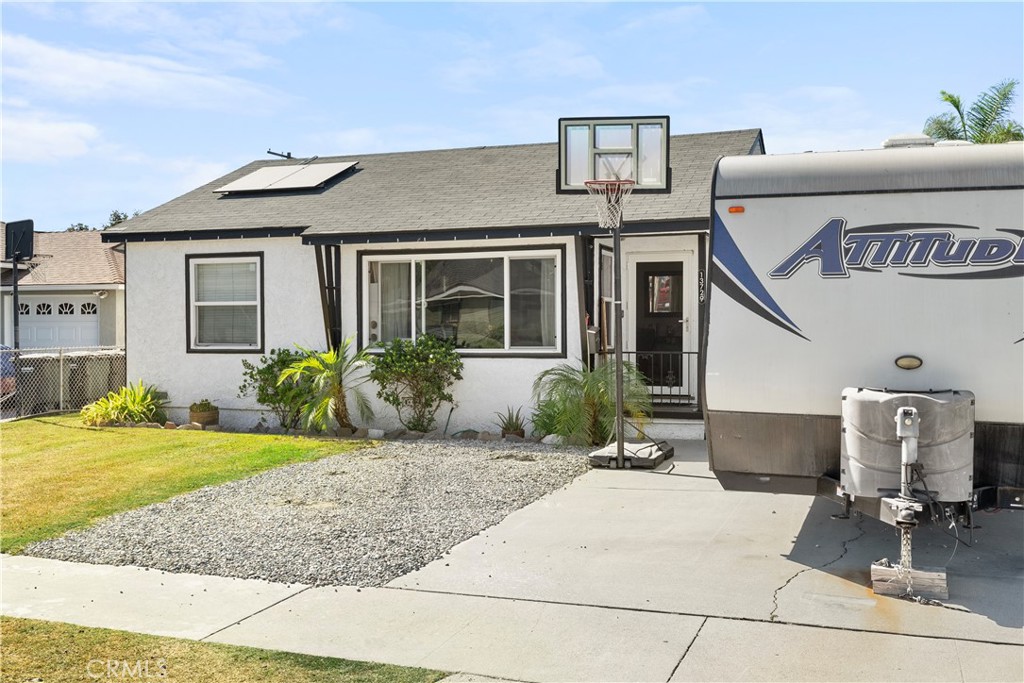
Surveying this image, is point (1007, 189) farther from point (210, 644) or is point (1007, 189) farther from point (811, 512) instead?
point (210, 644)

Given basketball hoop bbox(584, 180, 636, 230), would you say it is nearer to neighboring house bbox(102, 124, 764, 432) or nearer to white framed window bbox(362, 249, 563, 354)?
neighboring house bbox(102, 124, 764, 432)

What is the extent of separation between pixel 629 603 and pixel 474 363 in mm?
7230

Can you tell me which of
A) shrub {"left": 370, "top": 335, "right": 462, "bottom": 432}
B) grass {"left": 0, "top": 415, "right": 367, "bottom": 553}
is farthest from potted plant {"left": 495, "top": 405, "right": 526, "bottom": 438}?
grass {"left": 0, "top": 415, "right": 367, "bottom": 553}

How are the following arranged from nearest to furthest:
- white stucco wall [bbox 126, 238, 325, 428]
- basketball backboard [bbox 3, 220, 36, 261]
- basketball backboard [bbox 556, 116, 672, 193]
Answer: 1. basketball backboard [bbox 556, 116, 672, 193]
2. white stucco wall [bbox 126, 238, 325, 428]
3. basketball backboard [bbox 3, 220, 36, 261]

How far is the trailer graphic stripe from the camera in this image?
593 cm

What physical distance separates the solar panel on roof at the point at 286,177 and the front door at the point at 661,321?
576 cm

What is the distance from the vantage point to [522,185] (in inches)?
534

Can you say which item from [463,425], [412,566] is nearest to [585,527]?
[412,566]

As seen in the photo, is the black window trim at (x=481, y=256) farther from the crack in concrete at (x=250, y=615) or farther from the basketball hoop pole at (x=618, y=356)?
the crack in concrete at (x=250, y=615)

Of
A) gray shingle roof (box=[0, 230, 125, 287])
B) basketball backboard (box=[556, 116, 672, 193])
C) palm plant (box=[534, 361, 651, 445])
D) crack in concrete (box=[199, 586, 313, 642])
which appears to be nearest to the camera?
crack in concrete (box=[199, 586, 313, 642])

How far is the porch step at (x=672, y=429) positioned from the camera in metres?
11.5

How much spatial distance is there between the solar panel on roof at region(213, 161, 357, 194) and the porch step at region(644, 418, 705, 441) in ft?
23.1

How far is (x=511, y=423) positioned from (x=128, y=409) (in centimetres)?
589

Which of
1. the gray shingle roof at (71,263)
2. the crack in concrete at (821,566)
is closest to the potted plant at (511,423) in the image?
the crack in concrete at (821,566)
